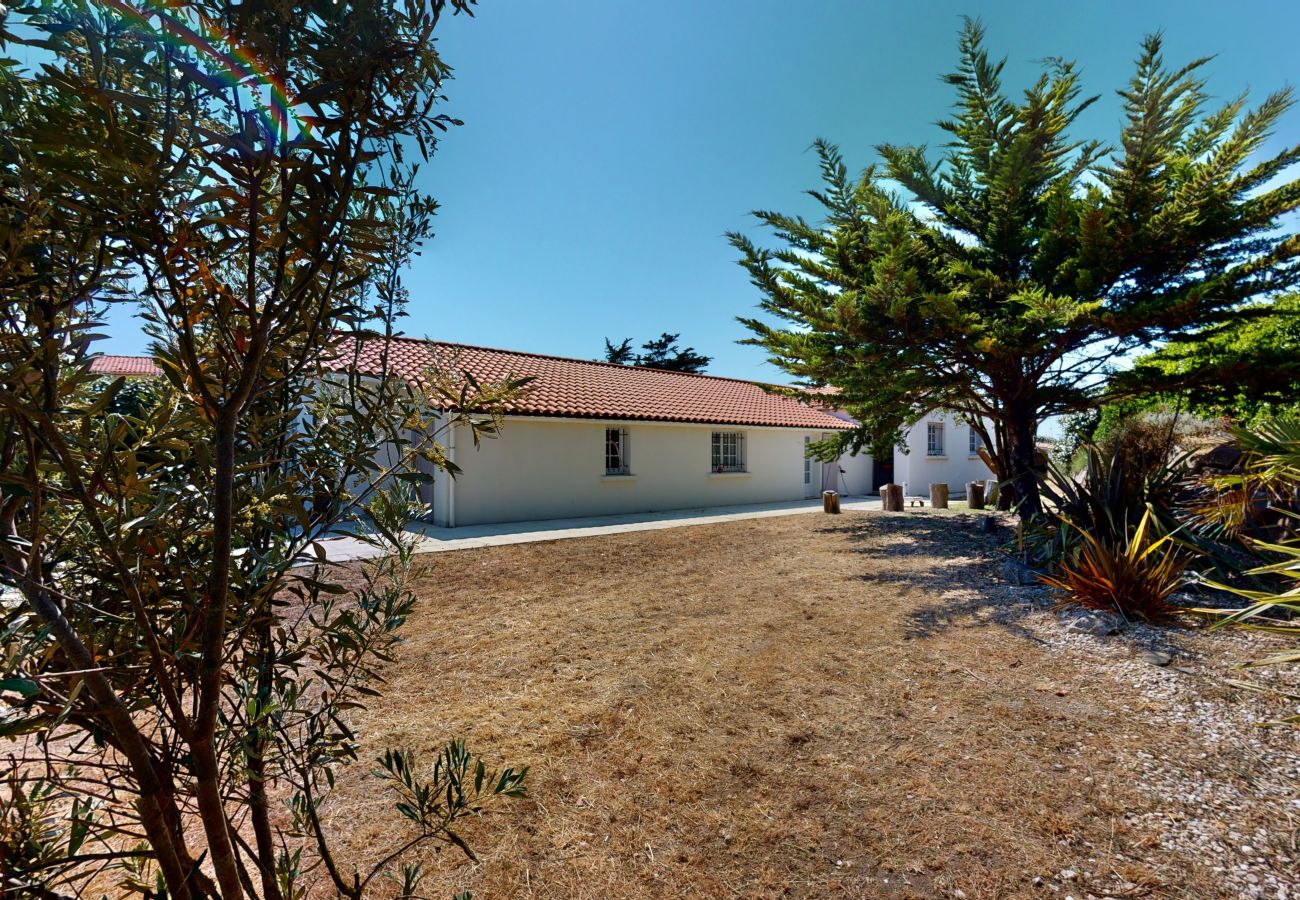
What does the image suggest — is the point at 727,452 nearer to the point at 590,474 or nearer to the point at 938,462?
the point at 590,474

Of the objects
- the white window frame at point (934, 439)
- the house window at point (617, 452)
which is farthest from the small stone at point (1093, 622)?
the white window frame at point (934, 439)

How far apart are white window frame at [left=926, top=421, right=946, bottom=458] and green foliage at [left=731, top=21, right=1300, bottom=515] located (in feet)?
32.7

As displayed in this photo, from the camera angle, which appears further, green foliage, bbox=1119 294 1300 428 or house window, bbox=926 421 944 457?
house window, bbox=926 421 944 457

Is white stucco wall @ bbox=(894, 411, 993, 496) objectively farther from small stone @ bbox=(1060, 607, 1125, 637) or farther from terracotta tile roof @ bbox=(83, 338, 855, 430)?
small stone @ bbox=(1060, 607, 1125, 637)

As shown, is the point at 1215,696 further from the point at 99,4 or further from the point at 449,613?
the point at 449,613

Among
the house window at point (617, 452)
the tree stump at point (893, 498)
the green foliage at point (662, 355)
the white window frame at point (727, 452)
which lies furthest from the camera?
the green foliage at point (662, 355)

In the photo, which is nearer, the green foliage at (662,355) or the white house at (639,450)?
the white house at (639,450)

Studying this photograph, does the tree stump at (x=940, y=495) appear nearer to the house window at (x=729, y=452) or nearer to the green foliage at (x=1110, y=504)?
the house window at (x=729, y=452)

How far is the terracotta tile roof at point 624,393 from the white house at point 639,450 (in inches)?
2.2

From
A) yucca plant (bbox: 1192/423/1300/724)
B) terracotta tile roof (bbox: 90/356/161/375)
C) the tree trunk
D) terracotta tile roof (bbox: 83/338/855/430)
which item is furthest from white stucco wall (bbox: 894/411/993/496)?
terracotta tile roof (bbox: 90/356/161/375)

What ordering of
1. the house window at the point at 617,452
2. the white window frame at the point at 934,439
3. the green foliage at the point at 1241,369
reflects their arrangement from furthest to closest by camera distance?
1. the white window frame at the point at 934,439
2. the house window at the point at 617,452
3. the green foliage at the point at 1241,369

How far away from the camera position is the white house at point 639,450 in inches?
468

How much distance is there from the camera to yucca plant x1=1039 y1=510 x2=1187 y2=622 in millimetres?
4587

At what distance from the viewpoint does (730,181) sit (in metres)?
10.5
